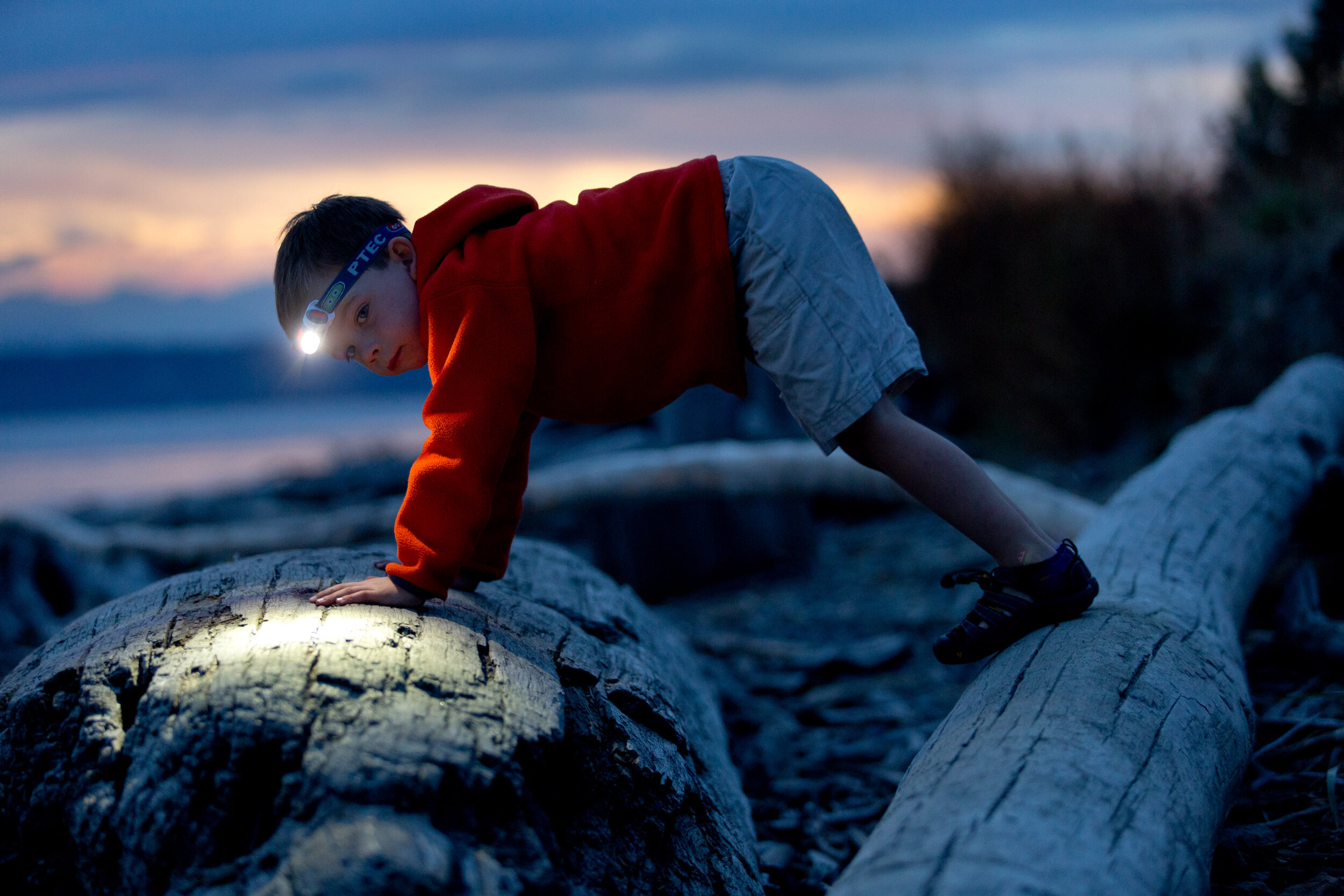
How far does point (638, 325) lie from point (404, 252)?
22.8 inches

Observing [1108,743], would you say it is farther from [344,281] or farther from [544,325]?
[344,281]

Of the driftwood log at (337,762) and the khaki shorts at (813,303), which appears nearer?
the driftwood log at (337,762)

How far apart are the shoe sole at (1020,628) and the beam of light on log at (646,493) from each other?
1983mm

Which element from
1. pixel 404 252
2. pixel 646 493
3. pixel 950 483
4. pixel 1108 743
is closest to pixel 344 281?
pixel 404 252

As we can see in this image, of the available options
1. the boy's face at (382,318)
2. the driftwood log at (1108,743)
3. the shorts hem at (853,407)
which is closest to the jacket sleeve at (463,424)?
the boy's face at (382,318)

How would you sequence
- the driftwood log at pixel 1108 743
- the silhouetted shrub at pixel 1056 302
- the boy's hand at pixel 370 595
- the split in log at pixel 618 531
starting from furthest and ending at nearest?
1. the silhouetted shrub at pixel 1056 302
2. the split in log at pixel 618 531
3. the boy's hand at pixel 370 595
4. the driftwood log at pixel 1108 743

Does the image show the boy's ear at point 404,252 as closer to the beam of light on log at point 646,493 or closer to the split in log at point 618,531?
the beam of light on log at point 646,493

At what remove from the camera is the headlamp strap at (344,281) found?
2.15 metres

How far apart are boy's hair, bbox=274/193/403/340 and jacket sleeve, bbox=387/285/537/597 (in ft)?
0.77

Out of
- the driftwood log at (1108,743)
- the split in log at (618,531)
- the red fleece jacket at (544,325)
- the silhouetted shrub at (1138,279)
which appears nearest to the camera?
the driftwood log at (1108,743)

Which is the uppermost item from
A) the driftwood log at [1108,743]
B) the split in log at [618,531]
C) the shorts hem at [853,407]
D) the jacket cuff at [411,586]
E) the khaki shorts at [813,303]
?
the khaki shorts at [813,303]

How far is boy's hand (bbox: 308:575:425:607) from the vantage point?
6.32 ft

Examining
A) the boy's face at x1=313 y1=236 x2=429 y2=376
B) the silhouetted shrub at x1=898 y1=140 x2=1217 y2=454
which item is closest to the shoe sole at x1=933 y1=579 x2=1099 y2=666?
the boy's face at x1=313 y1=236 x2=429 y2=376

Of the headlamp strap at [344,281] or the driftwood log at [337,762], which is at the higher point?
the headlamp strap at [344,281]
